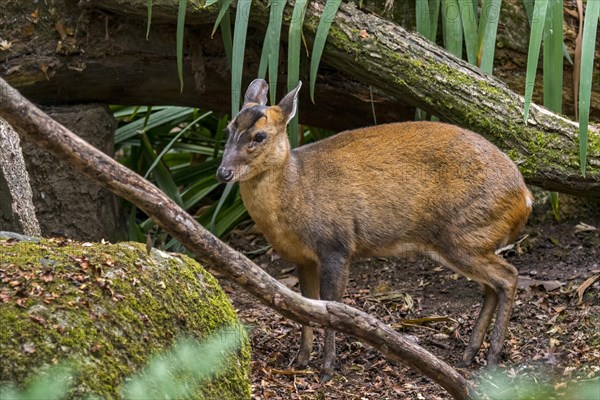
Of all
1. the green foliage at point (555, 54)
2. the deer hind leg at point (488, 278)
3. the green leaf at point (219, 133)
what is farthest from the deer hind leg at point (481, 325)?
the green leaf at point (219, 133)

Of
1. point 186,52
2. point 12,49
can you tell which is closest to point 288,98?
point 186,52

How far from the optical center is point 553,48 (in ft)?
17.0

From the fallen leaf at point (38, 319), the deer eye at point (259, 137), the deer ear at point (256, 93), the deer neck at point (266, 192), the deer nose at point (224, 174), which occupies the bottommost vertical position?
the deer neck at point (266, 192)

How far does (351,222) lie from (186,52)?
1.83 metres

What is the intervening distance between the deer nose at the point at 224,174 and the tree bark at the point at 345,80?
3.60 feet

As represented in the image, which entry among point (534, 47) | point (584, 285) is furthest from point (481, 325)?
point (534, 47)

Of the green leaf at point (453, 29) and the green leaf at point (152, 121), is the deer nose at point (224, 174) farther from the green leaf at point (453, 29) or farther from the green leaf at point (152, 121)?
the green leaf at point (152, 121)

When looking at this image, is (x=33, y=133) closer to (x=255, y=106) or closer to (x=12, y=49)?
(x=255, y=106)

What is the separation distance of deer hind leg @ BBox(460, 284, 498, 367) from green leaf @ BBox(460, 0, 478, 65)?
1429mm

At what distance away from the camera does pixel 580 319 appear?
5090 millimetres

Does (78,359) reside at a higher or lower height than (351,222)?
higher

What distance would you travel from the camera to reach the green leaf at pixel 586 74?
4641 millimetres

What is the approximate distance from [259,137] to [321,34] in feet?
2.32

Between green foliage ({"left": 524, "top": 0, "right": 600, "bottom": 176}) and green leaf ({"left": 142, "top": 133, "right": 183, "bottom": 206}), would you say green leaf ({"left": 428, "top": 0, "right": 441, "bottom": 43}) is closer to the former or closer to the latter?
green foliage ({"left": 524, "top": 0, "right": 600, "bottom": 176})
